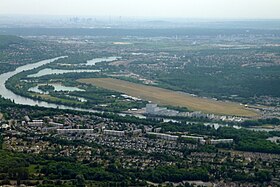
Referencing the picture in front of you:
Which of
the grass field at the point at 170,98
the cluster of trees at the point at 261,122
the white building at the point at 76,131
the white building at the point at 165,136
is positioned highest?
the white building at the point at 76,131

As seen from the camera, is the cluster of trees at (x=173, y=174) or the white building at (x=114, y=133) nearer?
the cluster of trees at (x=173, y=174)

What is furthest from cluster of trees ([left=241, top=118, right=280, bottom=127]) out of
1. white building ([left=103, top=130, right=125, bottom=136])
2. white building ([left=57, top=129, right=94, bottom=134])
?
white building ([left=57, top=129, right=94, bottom=134])

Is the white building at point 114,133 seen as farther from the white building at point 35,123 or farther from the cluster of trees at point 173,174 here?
the cluster of trees at point 173,174

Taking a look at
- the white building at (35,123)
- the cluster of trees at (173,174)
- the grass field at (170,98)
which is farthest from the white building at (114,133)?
the grass field at (170,98)

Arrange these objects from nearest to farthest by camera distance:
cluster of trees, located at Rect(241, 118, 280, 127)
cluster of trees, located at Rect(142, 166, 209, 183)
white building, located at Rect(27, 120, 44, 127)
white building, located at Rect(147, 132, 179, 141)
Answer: cluster of trees, located at Rect(142, 166, 209, 183) < white building, located at Rect(147, 132, 179, 141) < white building, located at Rect(27, 120, 44, 127) < cluster of trees, located at Rect(241, 118, 280, 127)

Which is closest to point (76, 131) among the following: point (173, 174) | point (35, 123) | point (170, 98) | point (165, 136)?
point (35, 123)

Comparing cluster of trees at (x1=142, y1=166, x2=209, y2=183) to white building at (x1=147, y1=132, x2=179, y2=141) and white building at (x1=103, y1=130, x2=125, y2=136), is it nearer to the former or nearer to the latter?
white building at (x1=147, y1=132, x2=179, y2=141)

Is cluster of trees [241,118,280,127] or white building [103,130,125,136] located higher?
white building [103,130,125,136]

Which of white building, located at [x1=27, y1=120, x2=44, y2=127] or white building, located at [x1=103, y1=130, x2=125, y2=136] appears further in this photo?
white building, located at [x1=27, y1=120, x2=44, y2=127]

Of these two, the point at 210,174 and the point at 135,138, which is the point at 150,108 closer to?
the point at 135,138

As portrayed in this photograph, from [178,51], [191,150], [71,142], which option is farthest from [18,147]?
[178,51]
